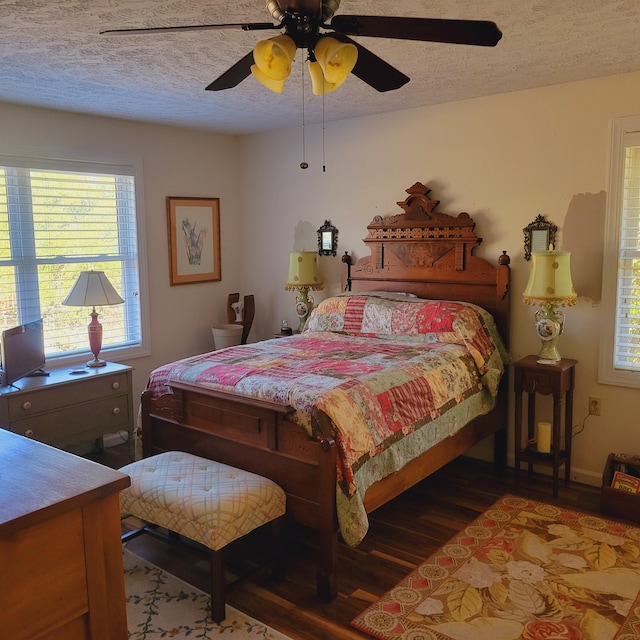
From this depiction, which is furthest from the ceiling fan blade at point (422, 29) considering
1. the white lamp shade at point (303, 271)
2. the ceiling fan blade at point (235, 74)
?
the white lamp shade at point (303, 271)

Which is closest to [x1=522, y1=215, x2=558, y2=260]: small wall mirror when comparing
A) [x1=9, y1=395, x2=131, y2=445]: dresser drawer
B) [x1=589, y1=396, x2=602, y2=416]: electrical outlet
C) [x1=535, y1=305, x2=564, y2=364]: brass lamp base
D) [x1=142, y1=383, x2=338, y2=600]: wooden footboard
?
[x1=535, y1=305, x2=564, y2=364]: brass lamp base

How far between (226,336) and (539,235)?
249 cm

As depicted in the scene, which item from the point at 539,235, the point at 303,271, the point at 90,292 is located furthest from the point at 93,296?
the point at 539,235

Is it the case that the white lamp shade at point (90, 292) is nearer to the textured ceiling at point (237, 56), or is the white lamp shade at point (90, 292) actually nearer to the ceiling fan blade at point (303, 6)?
the textured ceiling at point (237, 56)

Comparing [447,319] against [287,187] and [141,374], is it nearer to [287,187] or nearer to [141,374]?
[287,187]

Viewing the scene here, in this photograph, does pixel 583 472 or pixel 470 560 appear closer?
pixel 470 560

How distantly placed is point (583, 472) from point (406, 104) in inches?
103

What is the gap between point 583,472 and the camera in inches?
144

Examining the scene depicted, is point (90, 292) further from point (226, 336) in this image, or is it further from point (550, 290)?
point (550, 290)

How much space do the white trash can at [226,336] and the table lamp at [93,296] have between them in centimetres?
118

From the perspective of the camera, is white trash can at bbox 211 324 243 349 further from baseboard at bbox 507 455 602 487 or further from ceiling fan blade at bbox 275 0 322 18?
ceiling fan blade at bbox 275 0 322 18

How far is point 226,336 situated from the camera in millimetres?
4840

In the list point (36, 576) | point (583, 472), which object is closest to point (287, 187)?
point (583, 472)

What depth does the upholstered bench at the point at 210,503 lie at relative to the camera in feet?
7.58
